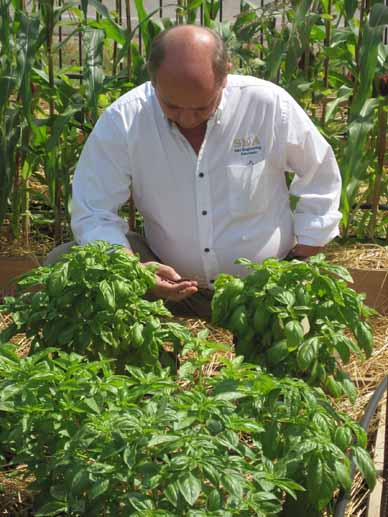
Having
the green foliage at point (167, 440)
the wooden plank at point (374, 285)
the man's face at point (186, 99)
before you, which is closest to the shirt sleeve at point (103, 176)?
the man's face at point (186, 99)

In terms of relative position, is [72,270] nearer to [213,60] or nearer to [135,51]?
[213,60]

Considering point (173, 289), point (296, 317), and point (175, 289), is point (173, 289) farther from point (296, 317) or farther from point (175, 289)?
point (296, 317)

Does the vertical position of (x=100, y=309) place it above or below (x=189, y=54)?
below

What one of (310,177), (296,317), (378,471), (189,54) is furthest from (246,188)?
(378,471)

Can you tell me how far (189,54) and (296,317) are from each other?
941 millimetres

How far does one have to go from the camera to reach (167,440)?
2295mm

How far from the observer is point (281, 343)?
293 centimetres

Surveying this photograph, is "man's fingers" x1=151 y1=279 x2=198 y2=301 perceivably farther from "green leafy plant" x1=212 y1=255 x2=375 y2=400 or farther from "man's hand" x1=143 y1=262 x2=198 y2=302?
"green leafy plant" x1=212 y1=255 x2=375 y2=400

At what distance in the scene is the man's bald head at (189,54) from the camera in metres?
3.36

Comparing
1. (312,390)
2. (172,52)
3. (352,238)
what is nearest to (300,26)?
(352,238)

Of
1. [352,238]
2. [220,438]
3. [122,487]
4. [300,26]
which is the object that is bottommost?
[352,238]

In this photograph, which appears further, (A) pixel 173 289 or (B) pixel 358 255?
(B) pixel 358 255

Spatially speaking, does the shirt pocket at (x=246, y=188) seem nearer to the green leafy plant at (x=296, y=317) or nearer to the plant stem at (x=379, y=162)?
the green leafy plant at (x=296, y=317)

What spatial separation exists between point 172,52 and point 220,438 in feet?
4.76
